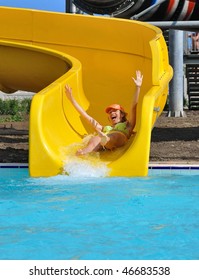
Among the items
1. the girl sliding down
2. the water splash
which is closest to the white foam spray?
the water splash

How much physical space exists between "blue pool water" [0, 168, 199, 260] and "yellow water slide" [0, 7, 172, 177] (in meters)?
0.83

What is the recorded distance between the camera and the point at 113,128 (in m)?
6.88

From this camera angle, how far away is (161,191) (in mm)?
5484

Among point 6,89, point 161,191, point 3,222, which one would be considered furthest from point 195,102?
point 3,222

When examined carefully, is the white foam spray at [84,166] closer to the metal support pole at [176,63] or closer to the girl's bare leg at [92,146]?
the girl's bare leg at [92,146]

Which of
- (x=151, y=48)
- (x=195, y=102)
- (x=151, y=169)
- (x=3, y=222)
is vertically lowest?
(x=195, y=102)

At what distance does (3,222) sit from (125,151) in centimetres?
254

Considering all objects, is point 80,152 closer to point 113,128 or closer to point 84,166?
point 84,166

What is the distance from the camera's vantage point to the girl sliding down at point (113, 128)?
6.70 m

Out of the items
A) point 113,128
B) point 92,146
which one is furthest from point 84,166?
point 113,128

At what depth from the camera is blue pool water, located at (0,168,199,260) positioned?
3396 mm

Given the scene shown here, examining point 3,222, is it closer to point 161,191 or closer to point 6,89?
point 161,191

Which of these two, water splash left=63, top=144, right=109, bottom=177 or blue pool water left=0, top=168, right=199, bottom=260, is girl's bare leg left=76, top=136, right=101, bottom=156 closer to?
water splash left=63, top=144, right=109, bottom=177

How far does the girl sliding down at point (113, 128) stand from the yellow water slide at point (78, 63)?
0.10m
